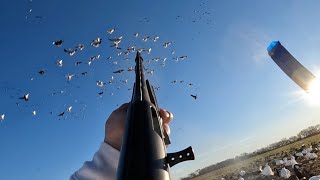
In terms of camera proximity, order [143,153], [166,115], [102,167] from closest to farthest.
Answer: [143,153] → [166,115] → [102,167]

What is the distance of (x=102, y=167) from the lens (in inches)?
227

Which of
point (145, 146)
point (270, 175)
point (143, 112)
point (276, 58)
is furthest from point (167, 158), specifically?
point (270, 175)

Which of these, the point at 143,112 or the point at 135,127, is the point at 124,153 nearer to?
the point at 135,127

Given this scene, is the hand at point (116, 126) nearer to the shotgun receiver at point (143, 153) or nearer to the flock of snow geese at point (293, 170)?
the shotgun receiver at point (143, 153)

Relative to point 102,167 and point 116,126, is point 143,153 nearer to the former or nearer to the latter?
point 116,126

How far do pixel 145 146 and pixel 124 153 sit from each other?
0.55 feet

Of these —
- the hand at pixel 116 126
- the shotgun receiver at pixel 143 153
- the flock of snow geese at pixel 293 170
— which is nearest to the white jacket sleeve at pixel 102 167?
the hand at pixel 116 126

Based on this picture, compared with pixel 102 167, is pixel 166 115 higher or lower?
higher

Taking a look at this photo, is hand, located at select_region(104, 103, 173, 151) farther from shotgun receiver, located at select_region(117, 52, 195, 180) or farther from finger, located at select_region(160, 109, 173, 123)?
shotgun receiver, located at select_region(117, 52, 195, 180)

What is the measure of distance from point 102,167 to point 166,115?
4.89ft

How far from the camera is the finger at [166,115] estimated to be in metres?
5.03

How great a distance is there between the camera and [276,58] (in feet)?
37.8

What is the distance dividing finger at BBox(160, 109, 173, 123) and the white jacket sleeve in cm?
108

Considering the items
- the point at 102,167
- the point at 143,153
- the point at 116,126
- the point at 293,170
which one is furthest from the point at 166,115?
the point at 293,170
